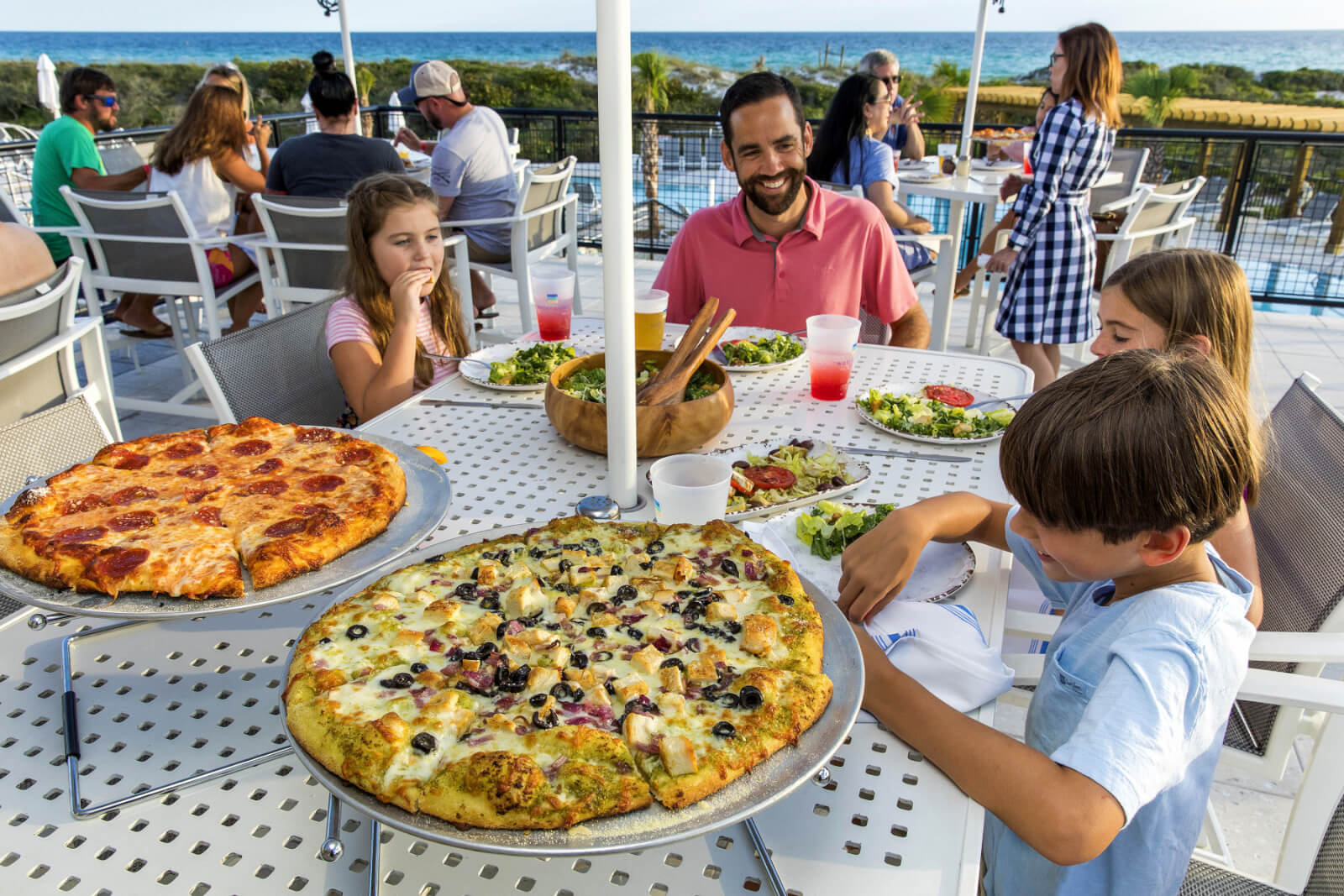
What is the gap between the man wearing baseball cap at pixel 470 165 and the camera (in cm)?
507

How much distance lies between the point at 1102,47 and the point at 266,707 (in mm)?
4306

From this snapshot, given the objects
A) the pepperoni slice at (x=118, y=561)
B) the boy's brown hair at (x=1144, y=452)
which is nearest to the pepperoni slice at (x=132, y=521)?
the pepperoni slice at (x=118, y=561)

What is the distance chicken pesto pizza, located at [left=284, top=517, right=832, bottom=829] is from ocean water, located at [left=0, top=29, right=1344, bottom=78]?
201 feet

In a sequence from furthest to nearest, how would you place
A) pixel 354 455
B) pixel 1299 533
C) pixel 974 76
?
1. pixel 974 76
2. pixel 1299 533
3. pixel 354 455

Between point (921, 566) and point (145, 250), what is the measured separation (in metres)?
4.39

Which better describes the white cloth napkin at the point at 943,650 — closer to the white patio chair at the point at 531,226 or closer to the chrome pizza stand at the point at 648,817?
the chrome pizza stand at the point at 648,817

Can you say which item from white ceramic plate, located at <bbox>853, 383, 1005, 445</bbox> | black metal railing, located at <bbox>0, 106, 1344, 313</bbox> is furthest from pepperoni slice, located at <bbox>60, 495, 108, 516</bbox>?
black metal railing, located at <bbox>0, 106, 1344, 313</bbox>

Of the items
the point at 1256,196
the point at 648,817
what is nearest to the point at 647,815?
the point at 648,817

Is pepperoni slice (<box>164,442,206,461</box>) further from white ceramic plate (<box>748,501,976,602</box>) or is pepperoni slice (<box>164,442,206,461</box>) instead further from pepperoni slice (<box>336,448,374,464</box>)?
white ceramic plate (<box>748,501,976,602</box>)

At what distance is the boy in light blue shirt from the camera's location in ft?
3.00

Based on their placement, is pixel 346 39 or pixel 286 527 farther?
pixel 346 39

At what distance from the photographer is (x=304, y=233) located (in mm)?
4121

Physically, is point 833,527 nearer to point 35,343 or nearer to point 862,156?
point 35,343

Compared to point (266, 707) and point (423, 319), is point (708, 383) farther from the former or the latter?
point (423, 319)
